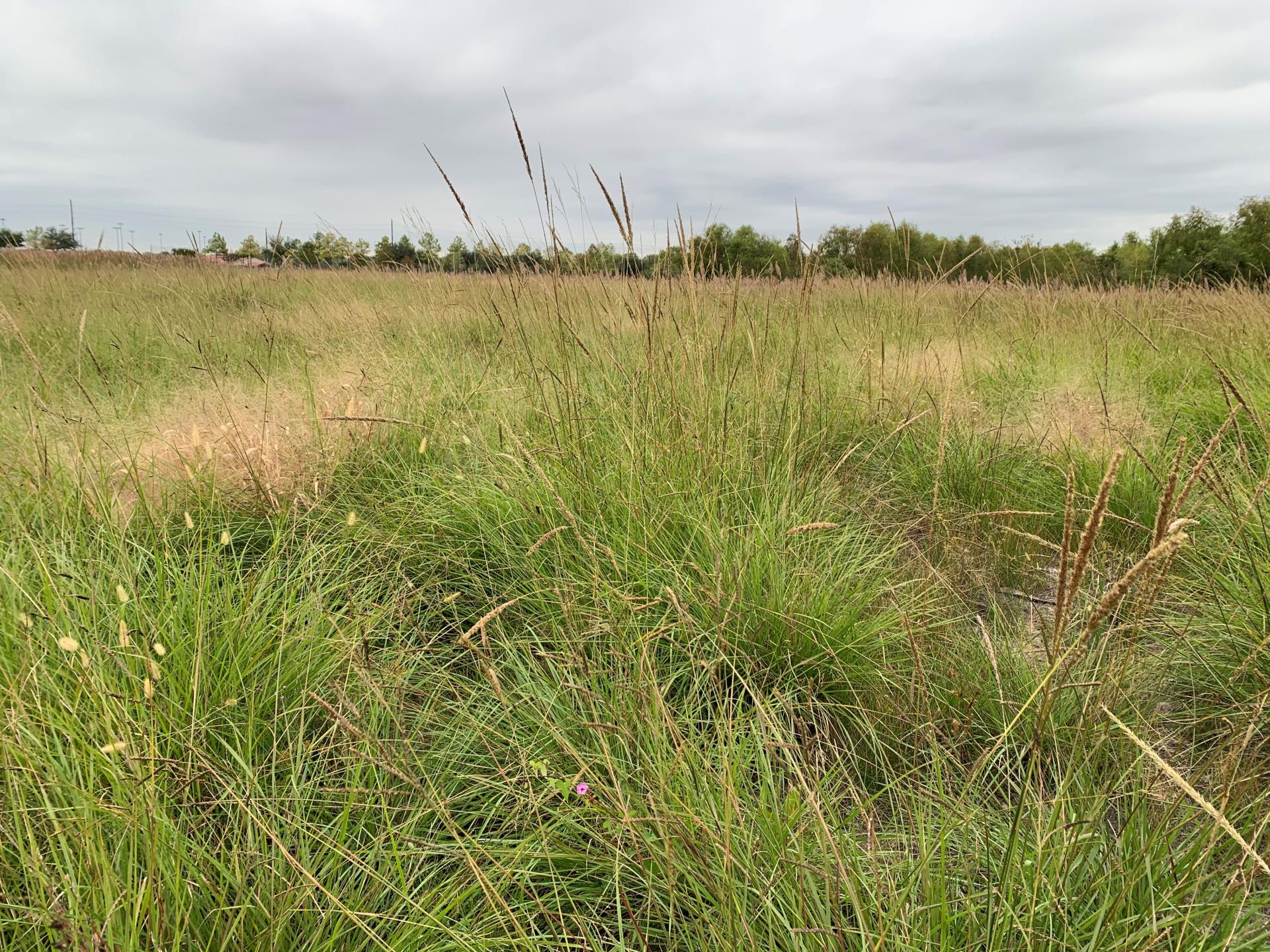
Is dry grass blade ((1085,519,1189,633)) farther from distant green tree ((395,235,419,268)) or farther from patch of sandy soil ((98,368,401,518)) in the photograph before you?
distant green tree ((395,235,419,268))

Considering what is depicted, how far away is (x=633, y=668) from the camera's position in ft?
4.42

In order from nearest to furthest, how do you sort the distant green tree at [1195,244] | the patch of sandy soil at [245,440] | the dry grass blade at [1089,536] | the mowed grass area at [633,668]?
1. the dry grass blade at [1089,536]
2. the mowed grass area at [633,668]
3. the patch of sandy soil at [245,440]
4. the distant green tree at [1195,244]

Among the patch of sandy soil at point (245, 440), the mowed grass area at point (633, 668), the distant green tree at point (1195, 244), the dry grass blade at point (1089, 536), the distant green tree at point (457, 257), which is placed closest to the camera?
the dry grass blade at point (1089, 536)

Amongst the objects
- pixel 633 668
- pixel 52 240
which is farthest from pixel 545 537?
pixel 52 240

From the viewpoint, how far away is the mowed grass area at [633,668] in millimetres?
859

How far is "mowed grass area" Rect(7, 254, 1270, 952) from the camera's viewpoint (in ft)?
2.82

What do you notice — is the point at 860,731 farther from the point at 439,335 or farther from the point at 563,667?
the point at 439,335

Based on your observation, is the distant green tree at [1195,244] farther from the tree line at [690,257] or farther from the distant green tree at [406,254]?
the distant green tree at [406,254]

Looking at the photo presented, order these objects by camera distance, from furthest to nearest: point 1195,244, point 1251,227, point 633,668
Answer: point 1251,227
point 1195,244
point 633,668

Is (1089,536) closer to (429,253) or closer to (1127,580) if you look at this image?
(1127,580)

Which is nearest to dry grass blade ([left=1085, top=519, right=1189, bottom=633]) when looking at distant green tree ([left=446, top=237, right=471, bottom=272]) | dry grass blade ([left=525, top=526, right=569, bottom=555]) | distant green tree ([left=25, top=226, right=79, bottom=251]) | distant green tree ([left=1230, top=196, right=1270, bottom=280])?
dry grass blade ([left=525, top=526, right=569, bottom=555])

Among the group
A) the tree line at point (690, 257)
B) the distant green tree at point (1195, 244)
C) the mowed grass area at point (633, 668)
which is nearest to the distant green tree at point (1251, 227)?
the distant green tree at point (1195, 244)

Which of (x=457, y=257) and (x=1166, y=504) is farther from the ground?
(x=457, y=257)

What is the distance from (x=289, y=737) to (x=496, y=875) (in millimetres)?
479
